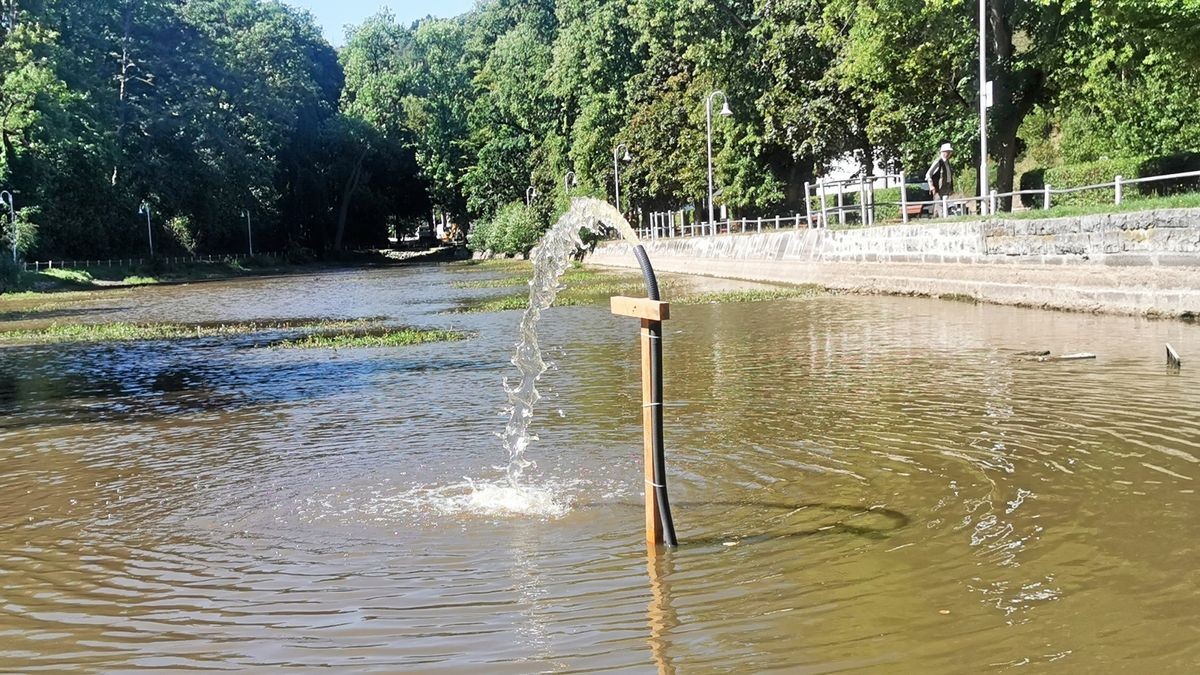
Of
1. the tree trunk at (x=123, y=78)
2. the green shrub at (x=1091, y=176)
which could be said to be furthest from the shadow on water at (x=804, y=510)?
the tree trunk at (x=123, y=78)

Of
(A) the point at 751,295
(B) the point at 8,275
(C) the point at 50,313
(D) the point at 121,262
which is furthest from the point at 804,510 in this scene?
(D) the point at 121,262

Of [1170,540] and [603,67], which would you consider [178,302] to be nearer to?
[603,67]

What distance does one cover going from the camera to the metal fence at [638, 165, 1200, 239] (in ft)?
→ 74.8

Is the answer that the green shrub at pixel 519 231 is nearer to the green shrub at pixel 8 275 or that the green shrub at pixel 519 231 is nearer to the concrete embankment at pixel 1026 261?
the green shrub at pixel 8 275

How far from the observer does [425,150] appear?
319 ft

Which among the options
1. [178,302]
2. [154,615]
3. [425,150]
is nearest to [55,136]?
[178,302]

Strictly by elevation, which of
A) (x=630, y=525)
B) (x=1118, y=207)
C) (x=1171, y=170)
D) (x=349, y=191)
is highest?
(x=349, y=191)

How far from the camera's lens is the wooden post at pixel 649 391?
19.3 ft

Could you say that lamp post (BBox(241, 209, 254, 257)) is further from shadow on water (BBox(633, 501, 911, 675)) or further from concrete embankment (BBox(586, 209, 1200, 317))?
shadow on water (BBox(633, 501, 911, 675))

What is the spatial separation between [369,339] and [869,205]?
16.3 meters

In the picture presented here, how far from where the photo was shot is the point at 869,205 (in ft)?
103

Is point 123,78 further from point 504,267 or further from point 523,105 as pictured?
point 523,105

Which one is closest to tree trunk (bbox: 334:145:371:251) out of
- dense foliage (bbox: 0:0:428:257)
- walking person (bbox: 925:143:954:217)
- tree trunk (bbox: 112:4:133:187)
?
dense foliage (bbox: 0:0:428:257)

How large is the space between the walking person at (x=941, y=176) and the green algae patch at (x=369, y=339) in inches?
534
